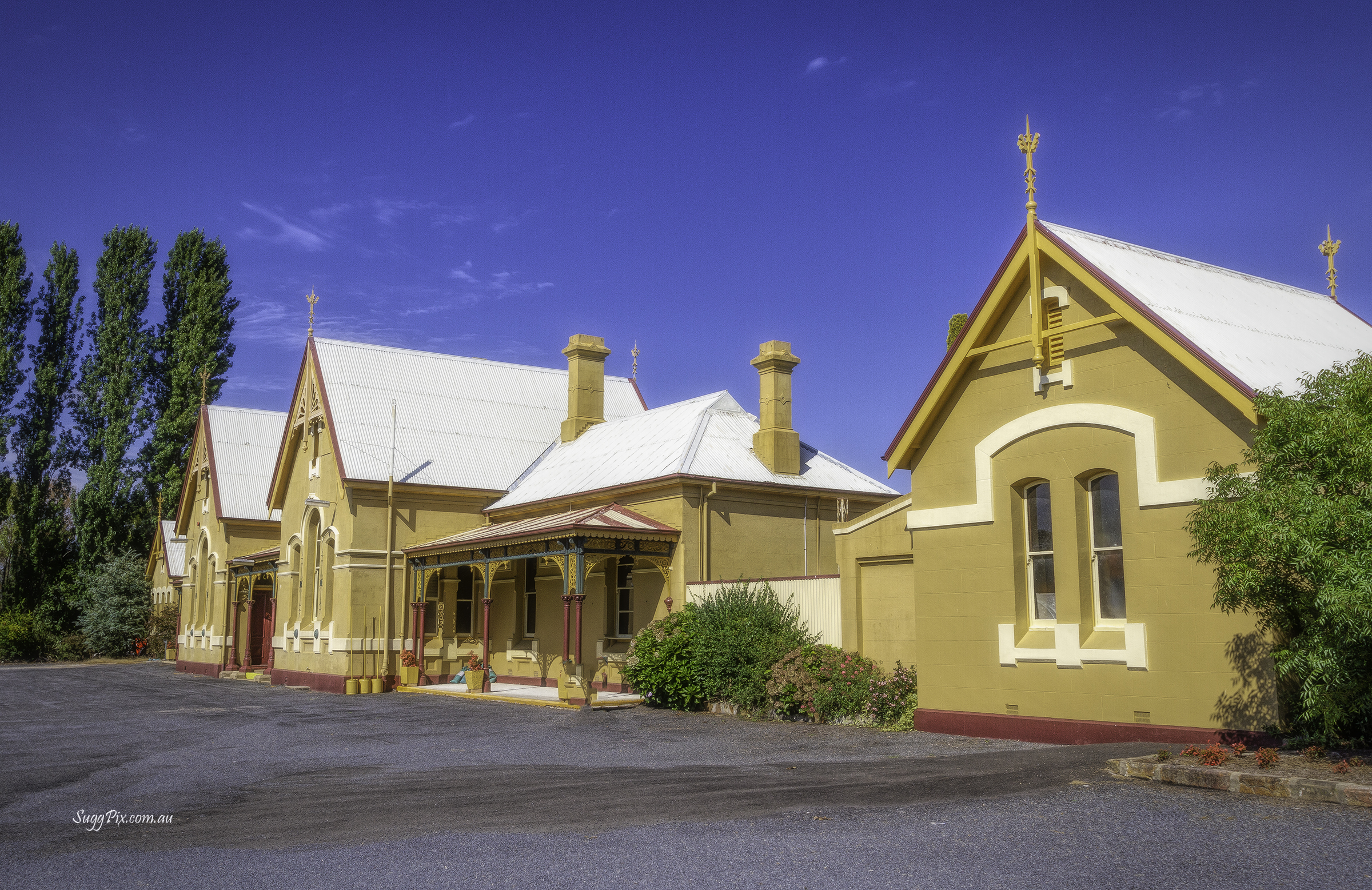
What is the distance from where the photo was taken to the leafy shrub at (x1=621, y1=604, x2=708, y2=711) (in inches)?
762

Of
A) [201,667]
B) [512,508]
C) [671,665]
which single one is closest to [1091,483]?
[671,665]

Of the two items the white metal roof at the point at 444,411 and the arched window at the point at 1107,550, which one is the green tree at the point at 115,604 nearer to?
the white metal roof at the point at 444,411

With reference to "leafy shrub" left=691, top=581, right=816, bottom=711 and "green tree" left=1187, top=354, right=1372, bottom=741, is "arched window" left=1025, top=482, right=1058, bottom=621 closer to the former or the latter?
"green tree" left=1187, top=354, right=1372, bottom=741

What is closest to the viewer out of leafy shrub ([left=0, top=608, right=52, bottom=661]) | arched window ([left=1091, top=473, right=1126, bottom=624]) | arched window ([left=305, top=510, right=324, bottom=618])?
arched window ([left=1091, top=473, right=1126, bottom=624])

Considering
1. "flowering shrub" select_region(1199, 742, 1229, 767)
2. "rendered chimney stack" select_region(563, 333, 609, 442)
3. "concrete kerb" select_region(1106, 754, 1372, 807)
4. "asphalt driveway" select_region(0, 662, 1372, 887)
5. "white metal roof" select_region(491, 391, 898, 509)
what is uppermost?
"rendered chimney stack" select_region(563, 333, 609, 442)

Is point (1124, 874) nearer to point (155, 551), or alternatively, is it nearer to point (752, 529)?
point (752, 529)

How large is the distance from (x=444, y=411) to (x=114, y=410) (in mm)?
22496

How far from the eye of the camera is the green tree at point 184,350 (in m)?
46.2

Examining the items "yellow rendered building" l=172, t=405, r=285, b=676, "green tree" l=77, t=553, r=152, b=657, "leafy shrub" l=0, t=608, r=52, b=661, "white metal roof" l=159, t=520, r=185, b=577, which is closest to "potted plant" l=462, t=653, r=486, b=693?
"yellow rendered building" l=172, t=405, r=285, b=676

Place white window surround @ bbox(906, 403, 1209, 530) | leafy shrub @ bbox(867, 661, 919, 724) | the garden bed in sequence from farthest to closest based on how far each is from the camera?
leafy shrub @ bbox(867, 661, 919, 724), white window surround @ bbox(906, 403, 1209, 530), the garden bed

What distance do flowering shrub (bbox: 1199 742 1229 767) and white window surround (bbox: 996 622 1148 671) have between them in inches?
119

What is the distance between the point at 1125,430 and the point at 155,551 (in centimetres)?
4449

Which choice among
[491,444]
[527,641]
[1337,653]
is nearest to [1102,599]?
[1337,653]

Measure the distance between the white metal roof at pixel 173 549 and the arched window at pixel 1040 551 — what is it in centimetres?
3961
